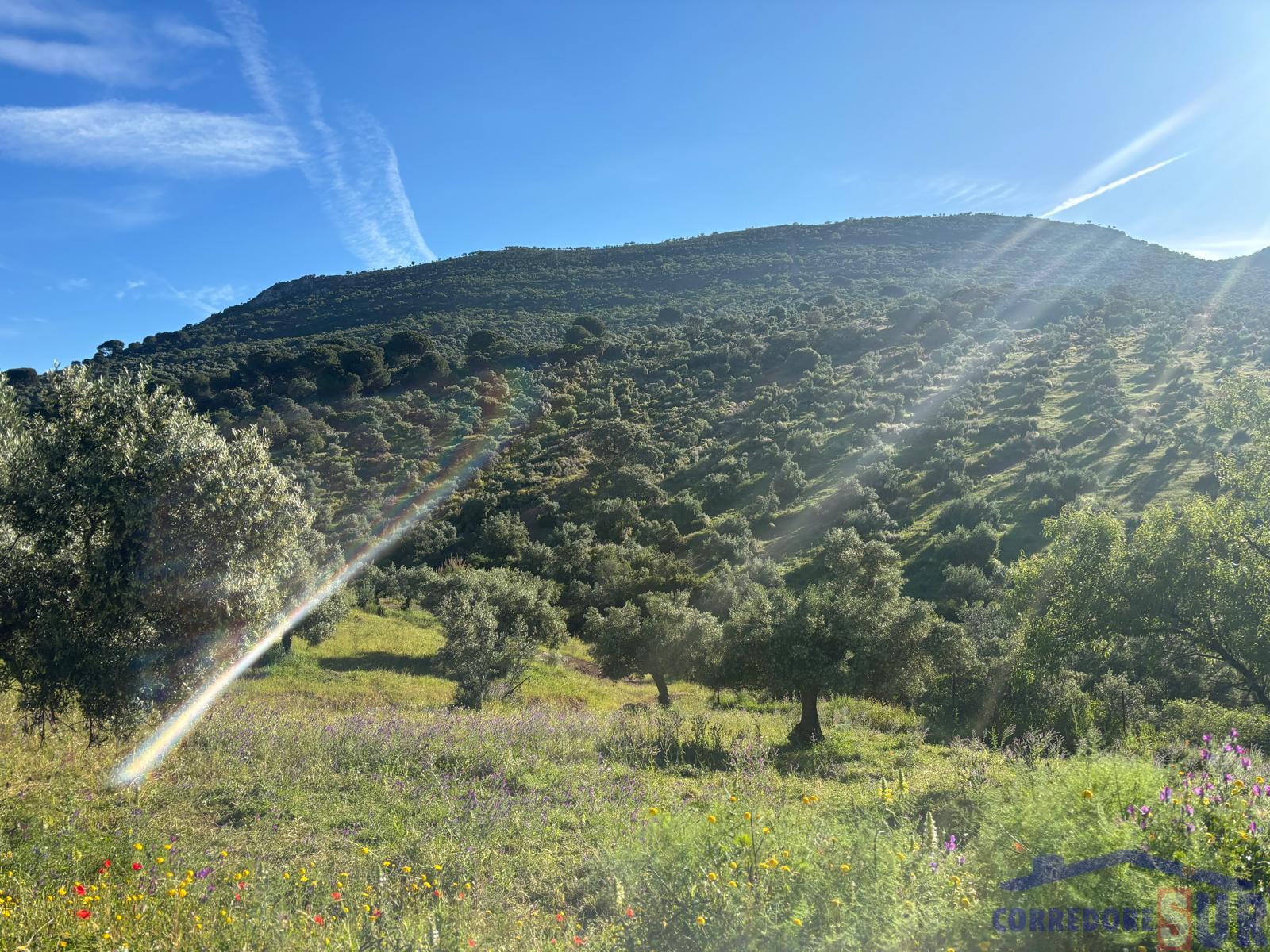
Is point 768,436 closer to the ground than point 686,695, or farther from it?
farther from it

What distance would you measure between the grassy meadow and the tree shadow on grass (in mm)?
13897

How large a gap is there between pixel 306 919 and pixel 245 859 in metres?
2.17

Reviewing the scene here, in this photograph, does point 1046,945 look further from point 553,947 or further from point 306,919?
point 306,919

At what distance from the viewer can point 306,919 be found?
5148 mm

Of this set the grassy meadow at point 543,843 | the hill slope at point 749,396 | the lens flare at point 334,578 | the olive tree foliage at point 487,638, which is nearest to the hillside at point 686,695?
the grassy meadow at point 543,843

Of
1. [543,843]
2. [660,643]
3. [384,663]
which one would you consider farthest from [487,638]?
[543,843]

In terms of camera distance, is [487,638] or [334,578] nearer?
[487,638]

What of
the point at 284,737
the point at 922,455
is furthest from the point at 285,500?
the point at 922,455

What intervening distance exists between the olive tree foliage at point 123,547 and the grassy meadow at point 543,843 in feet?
4.91

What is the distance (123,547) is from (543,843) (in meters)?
6.96

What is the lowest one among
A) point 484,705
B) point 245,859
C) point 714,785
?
point 484,705

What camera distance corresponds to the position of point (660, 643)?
25578 mm

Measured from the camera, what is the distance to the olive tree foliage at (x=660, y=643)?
25.2m

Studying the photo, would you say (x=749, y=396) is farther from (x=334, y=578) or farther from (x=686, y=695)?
(x=334, y=578)
